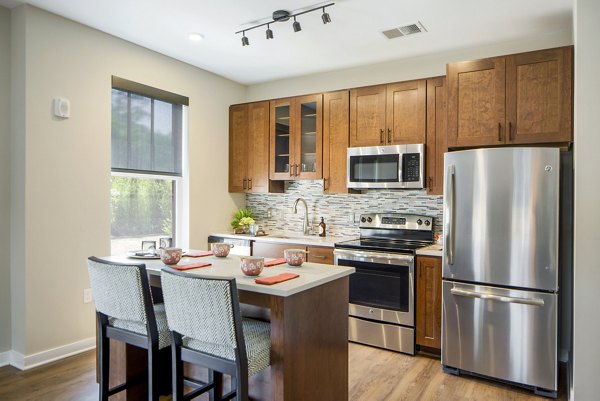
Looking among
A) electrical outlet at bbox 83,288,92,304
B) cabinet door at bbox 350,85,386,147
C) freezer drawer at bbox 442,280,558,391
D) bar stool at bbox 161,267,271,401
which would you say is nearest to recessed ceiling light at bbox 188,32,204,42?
cabinet door at bbox 350,85,386,147

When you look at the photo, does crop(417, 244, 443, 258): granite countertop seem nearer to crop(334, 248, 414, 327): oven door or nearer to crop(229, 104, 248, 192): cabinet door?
crop(334, 248, 414, 327): oven door

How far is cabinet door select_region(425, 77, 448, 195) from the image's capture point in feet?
11.9

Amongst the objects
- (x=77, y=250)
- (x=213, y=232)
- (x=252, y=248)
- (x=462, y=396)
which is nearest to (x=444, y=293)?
(x=462, y=396)

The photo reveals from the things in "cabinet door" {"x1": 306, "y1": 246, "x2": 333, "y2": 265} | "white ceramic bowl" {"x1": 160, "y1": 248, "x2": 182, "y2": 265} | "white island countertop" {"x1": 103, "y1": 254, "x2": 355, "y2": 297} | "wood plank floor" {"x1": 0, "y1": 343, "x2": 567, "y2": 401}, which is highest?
"white ceramic bowl" {"x1": 160, "y1": 248, "x2": 182, "y2": 265}

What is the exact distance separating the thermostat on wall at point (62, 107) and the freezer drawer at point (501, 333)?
10.7 ft

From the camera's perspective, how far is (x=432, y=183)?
3686mm

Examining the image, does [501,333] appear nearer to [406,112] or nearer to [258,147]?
[406,112]

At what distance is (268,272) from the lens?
87.7 inches

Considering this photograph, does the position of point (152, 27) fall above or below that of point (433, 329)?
above

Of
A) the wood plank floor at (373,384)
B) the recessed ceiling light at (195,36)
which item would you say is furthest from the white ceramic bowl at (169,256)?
the recessed ceiling light at (195,36)
